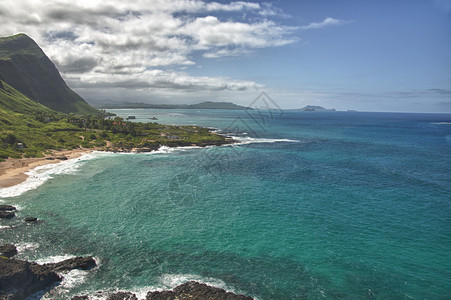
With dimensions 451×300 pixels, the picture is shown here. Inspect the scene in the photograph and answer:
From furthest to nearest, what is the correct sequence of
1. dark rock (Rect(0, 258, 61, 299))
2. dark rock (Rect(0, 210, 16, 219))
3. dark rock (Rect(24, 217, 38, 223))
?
1. dark rock (Rect(0, 210, 16, 219))
2. dark rock (Rect(24, 217, 38, 223))
3. dark rock (Rect(0, 258, 61, 299))

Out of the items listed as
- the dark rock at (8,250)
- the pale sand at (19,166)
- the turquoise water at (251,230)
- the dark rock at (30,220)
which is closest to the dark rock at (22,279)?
the turquoise water at (251,230)

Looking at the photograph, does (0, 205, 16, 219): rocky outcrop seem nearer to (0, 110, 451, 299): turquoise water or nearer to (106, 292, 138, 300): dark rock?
(0, 110, 451, 299): turquoise water

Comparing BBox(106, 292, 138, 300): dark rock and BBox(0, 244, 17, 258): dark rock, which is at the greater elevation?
BBox(0, 244, 17, 258): dark rock

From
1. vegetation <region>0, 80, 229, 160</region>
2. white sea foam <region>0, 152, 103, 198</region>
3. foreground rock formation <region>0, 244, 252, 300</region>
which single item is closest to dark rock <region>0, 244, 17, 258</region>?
foreground rock formation <region>0, 244, 252, 300</region>

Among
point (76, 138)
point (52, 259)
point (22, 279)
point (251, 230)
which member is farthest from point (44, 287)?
point (76, 138)

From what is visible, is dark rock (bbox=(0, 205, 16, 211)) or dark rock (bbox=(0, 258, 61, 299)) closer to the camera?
dark rock (bbox=(0, 258, 61, 299))

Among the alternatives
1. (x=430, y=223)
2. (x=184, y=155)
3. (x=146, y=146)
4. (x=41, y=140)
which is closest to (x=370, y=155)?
(x=430, y=223)

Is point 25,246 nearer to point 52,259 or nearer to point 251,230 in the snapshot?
point 52,259
